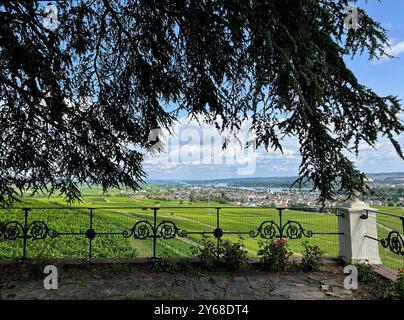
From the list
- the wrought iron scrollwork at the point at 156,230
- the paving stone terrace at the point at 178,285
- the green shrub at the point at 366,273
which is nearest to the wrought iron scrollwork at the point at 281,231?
the paving stone terrace at the point at 178,285

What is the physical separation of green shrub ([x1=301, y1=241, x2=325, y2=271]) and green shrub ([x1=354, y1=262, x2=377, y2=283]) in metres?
0.59

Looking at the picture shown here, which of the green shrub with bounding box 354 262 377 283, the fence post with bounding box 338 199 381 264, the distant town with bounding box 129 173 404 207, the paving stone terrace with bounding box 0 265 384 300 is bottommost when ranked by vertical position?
the paving stone terrace with bounding box 0 265 384 300

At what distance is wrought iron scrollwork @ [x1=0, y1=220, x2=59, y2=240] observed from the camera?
196 inches

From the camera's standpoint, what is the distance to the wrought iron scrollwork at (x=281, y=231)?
5156 millimetres

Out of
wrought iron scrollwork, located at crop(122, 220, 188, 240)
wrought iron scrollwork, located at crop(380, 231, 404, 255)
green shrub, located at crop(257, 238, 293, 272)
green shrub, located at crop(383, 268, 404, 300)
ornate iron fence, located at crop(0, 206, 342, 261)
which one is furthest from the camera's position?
wrought iron scrollwork, located at crop(122, 220, 188, 240)

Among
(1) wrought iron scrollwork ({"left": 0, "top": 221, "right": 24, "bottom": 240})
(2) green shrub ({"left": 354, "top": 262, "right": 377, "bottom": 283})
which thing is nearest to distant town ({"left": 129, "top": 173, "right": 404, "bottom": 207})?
(2) green shrub ({"left": 354, "top": 262, "right": 377, "bottom": 283})

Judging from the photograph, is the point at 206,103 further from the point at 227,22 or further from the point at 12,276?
the point at 12,276

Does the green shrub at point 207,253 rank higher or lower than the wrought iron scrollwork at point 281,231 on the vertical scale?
lower

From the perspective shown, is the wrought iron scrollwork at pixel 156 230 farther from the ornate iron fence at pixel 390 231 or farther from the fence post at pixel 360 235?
the ornate iron fence at pixel 390 231

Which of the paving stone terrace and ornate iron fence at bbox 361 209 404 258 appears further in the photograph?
ornate iron fence at bbox 361 209 404 258

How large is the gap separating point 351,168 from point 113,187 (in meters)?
3.83

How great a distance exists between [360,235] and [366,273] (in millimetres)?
843

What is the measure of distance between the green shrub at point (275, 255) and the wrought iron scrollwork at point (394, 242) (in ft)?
4.94

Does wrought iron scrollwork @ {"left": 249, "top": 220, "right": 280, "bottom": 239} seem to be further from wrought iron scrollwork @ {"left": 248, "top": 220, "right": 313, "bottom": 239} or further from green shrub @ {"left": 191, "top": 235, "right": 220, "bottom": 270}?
green shrub @ {"left": 191, "top": 235, "right": 220, "bottom": 270}
